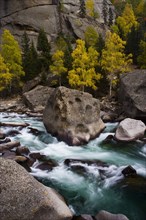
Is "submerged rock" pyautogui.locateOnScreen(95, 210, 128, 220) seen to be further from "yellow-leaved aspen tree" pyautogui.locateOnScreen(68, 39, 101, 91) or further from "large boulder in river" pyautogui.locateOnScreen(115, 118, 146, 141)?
"yellow-leaved aspen tree" pyautogui.locateOnScreen(68, 39, 101, 91)

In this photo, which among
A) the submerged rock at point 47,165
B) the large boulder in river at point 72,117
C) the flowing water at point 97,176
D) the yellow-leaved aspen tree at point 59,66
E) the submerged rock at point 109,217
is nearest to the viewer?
the submerged rock at point 109,217

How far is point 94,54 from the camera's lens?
3506 centimetres

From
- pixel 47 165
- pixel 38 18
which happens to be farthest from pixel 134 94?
pixel 38 18

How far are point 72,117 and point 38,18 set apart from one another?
5268cm

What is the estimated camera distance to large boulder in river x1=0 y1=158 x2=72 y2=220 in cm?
750

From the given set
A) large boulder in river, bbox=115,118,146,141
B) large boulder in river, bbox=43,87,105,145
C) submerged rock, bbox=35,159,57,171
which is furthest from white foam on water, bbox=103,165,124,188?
large boulder in river, bbox=115,118,146,141

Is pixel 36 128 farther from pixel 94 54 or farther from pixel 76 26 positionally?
pixel 76 26

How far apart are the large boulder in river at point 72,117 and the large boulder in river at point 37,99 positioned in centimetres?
1220

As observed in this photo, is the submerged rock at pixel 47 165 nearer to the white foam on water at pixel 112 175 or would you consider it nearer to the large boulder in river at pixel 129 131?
the white foam on water at pixel 112 175

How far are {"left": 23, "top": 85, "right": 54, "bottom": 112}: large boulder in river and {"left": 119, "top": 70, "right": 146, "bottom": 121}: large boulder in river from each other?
405 inches

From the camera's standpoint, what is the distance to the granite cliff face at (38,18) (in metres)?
62.9

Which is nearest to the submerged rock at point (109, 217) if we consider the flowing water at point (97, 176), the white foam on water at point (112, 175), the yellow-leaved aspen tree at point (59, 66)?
the flowing water at point (97, 176)

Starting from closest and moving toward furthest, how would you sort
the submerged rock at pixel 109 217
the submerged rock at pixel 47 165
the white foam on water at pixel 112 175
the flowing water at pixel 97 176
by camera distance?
the submerged rock at pixel 109 217 < the flowing water at pixel 97 176 < the white foam on water at pixel 112 175 < the submerged rock at pixel 47 165

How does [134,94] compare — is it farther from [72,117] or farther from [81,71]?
[81,71]
